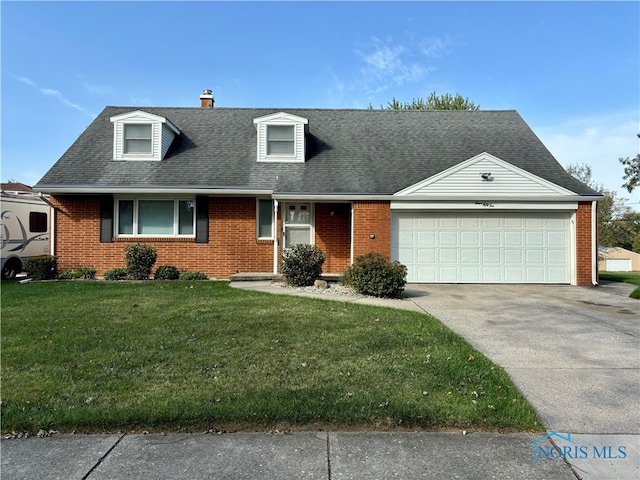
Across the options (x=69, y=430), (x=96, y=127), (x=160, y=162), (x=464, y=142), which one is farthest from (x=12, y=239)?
(x=464, y=142)

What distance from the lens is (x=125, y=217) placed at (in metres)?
12.8

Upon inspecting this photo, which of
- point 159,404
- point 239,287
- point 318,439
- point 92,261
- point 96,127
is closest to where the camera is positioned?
point 318,439

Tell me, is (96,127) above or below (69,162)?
above

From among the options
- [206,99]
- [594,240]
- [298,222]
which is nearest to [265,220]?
[298,222]

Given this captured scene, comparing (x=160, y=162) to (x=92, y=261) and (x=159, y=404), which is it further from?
(x=159, y=404)

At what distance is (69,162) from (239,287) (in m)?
7.71

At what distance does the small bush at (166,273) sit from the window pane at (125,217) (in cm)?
175

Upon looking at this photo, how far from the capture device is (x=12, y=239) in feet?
46.1

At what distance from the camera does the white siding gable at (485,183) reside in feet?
38.6

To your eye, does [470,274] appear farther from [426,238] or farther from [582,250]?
[582,250]

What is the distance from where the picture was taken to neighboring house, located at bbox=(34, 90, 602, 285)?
11.8 meters

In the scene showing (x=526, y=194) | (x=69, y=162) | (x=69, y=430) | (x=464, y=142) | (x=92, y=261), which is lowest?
(x=69, y=430)

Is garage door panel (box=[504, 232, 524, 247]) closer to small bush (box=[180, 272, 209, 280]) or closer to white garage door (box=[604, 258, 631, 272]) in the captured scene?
small bush (box=[180, 272, 209, 280])

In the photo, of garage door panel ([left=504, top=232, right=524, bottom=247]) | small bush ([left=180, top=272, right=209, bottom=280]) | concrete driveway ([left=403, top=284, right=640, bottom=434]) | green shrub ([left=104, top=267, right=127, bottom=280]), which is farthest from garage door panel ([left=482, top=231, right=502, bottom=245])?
green shrub ([left=104, top=267, right=127, bottom=280])
